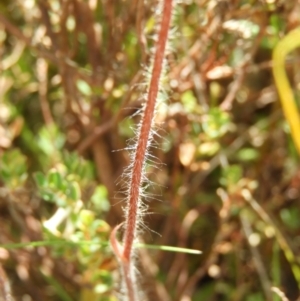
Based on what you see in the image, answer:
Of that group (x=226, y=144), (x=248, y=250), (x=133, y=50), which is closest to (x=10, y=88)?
(x=133, y=50)

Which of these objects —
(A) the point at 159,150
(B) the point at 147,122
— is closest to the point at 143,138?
(B) the point at 147,122

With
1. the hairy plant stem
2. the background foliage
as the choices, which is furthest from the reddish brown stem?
the background foliage

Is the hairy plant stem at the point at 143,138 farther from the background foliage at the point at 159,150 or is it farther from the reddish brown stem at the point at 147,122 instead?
the background foliage at the point at 159,150

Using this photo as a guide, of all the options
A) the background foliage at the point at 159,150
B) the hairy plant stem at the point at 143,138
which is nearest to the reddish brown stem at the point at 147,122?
the hairy plant stem at the point at 143,138

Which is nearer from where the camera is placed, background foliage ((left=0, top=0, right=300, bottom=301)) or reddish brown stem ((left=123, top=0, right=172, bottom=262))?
reddish brown stem ((left=123, top=0, right=172, bottom=262))

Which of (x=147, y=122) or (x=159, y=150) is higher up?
(x=147, y=122)

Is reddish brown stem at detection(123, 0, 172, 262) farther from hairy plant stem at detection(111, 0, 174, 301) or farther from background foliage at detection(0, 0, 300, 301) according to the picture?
background foliage at detection(0, 0, 300, 301)

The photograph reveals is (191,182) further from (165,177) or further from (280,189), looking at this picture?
(280,189)

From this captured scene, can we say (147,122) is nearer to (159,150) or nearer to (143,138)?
(143,138)
